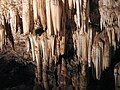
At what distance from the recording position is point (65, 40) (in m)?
6.67

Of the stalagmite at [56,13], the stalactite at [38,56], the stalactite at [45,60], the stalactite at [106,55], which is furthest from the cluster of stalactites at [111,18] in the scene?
the stalactite at [38,56]

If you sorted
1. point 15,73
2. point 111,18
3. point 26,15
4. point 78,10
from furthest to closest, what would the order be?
1. point 15,73
2. point 26,15
3. point 111,18
4. point 78,10

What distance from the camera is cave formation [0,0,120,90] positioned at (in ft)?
20.2

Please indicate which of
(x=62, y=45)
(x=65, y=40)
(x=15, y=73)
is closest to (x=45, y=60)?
(x=62, y=45)

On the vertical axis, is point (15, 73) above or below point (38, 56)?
below

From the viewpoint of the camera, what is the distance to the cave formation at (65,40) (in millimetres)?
6168

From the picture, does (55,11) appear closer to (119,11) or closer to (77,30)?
(77,30)

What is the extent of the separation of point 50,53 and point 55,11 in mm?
1109

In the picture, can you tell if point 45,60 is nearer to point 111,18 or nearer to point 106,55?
point 106,55

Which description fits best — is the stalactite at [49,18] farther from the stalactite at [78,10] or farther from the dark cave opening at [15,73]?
the dark cave opening at [15,73]

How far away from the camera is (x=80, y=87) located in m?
6.68

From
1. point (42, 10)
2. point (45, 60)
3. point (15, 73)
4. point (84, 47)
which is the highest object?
point (42, 10)

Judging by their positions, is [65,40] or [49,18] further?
[65,40]

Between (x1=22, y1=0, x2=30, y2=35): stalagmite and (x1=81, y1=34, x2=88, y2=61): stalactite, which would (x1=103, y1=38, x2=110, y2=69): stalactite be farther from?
(x1=22, y1=0, x2=30, y2=35): stalagmite
